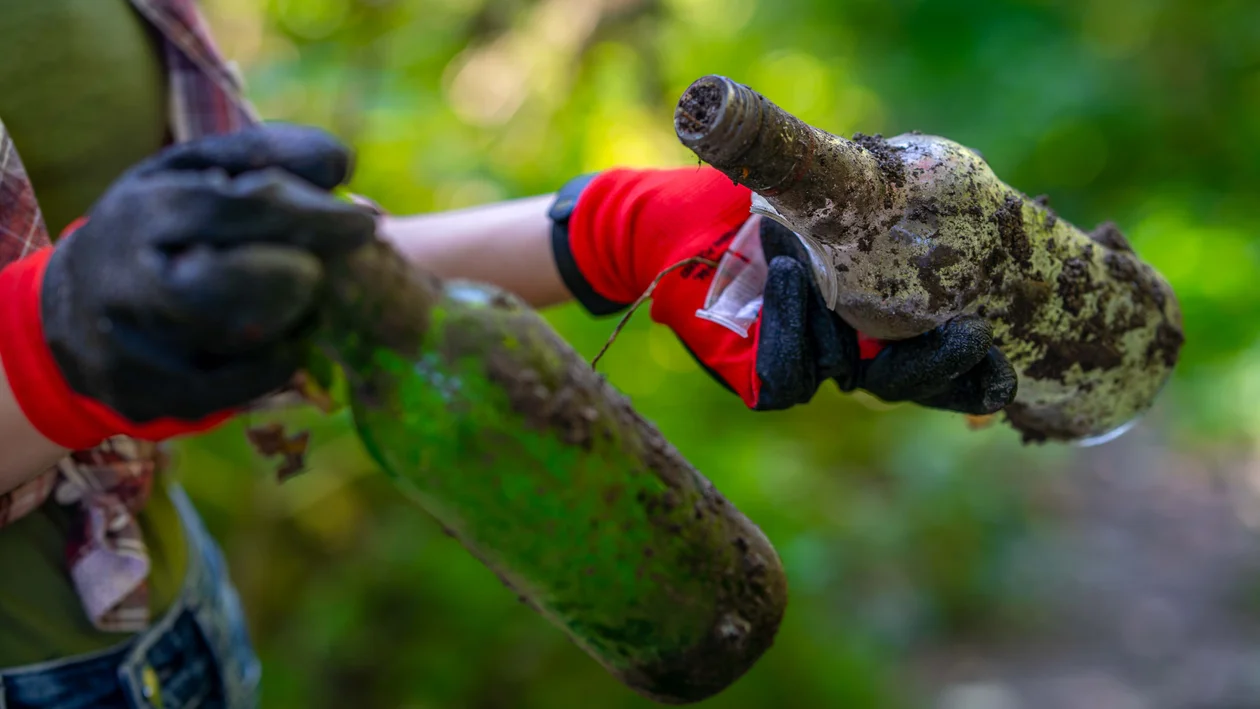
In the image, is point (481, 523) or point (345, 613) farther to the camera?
point (345, 613)

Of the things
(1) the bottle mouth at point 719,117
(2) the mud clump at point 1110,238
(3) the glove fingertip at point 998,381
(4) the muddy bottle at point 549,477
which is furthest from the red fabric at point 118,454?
(2) the mud clump at point 1110,238

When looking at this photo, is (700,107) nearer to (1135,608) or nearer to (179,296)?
(179,296)

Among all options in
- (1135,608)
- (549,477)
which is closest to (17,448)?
(549,477)

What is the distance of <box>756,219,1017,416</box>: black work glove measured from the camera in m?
0.73

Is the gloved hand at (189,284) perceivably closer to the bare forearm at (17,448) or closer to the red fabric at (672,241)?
the bare forearm at (17,448)

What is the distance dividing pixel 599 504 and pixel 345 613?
1463mm

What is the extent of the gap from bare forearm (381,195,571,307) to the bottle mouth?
1.23ft

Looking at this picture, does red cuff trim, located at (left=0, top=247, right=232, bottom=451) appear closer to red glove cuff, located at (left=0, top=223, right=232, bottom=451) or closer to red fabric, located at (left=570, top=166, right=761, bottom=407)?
red glove cuff, located at (left=0, top=223, right=232, bottom=451)

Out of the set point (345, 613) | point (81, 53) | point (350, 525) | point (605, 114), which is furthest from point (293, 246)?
point (605, 114)

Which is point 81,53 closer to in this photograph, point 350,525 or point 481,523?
point 481,523

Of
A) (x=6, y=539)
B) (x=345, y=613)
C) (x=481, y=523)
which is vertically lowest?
(x=345, y=613)

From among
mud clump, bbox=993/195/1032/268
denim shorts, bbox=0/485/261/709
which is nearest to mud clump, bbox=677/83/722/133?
mud clump, bbox=993/195/1032/268

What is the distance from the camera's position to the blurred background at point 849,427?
6.31ft

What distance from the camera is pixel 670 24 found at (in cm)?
337
